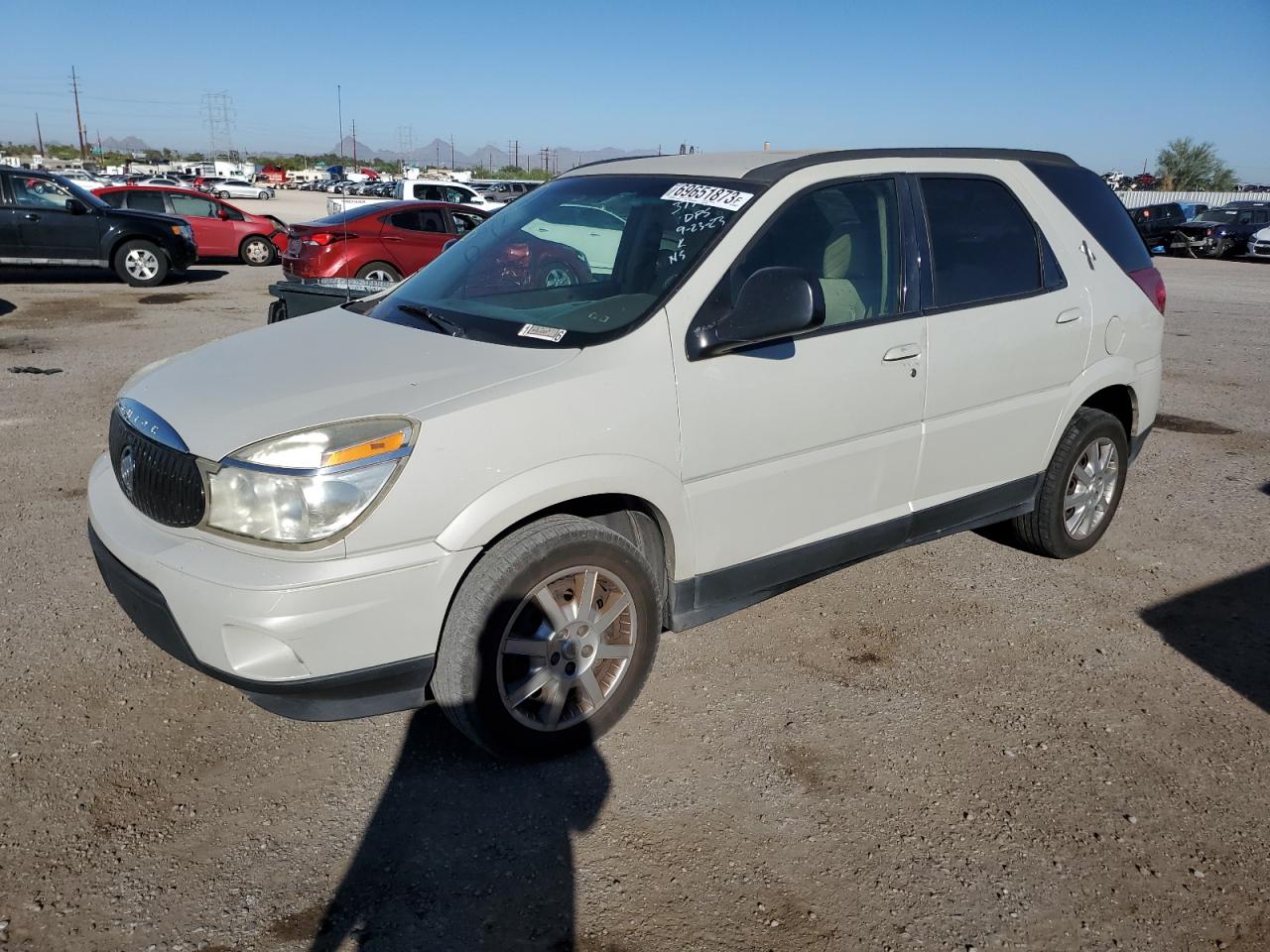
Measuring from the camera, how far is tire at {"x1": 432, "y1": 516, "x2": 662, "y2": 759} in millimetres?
2844

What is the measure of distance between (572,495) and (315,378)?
89 centimetres

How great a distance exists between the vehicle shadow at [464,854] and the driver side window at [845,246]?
1.84 metres

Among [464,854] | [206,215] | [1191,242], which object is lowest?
[464,854]

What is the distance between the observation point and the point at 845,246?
3.68m

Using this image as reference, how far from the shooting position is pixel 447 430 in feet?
8.94

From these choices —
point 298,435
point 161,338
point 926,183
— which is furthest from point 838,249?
point 161,338

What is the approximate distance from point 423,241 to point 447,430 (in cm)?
1095

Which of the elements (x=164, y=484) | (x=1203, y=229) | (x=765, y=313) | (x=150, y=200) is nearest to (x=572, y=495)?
(x=765, y=313)

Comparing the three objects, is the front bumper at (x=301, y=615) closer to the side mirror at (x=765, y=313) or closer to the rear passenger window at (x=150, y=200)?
the side mirror at (x=765, y=313)

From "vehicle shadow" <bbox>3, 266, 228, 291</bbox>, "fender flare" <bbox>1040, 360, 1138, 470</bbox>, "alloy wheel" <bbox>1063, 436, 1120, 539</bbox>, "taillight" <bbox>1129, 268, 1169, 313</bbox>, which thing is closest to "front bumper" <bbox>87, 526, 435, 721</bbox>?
"fender flare" <bbox>1040, 360, 1138, 470</bbox>

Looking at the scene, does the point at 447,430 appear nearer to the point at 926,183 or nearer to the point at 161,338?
the point at 926,183

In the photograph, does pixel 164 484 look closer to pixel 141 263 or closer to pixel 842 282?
pixel 842 282

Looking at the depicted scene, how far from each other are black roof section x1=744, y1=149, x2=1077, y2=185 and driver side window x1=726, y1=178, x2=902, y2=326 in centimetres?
11

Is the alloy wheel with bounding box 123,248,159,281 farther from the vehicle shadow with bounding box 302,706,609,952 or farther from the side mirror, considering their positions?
the side mirror
